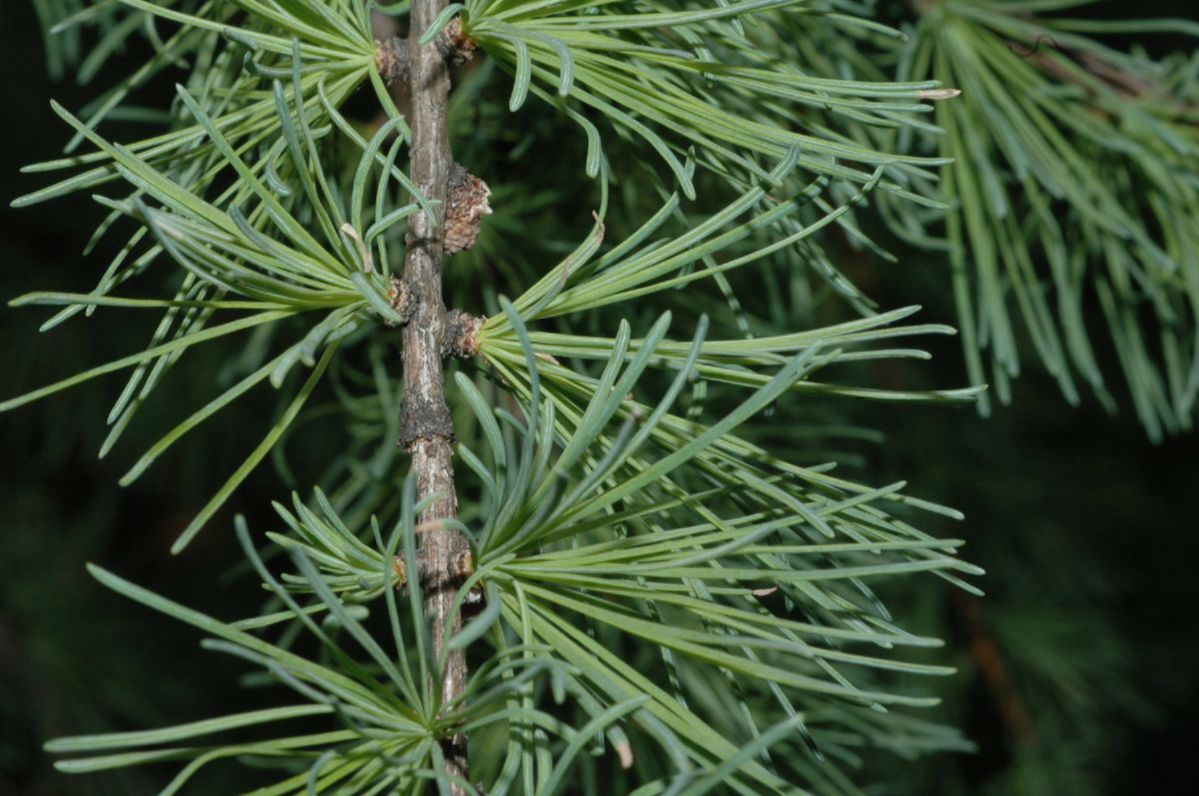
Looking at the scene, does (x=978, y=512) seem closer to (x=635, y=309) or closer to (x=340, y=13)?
(x=635, y=309)

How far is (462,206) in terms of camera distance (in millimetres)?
340

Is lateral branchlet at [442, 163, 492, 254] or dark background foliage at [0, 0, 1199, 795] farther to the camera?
dark background foliage at [0, 0, 1199, 795]

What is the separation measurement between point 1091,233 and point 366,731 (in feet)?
1.29

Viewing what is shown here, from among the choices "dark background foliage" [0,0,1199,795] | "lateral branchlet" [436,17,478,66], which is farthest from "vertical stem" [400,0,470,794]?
"dark background foliage" [0,0,1199,795]

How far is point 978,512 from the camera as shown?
1.16m

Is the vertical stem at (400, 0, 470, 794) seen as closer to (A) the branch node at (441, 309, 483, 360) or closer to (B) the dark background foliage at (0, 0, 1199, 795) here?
(A) the branch node at (441, 309, 483, 360)

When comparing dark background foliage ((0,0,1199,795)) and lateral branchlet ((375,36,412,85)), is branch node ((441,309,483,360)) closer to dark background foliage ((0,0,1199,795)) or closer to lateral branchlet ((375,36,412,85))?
lateral branchlet ((375,36,412,85))

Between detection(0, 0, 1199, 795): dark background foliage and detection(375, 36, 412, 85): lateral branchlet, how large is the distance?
0.64m

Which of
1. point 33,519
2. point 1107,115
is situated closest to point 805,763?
point 1107,115

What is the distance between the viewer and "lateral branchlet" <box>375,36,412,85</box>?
34cm

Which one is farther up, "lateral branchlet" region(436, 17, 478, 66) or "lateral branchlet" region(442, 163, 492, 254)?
"lateral branchlet" region(436, 17, 478, 66)

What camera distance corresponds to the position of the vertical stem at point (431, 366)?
0.96 feet

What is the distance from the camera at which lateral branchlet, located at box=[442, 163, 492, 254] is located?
13.3 inches

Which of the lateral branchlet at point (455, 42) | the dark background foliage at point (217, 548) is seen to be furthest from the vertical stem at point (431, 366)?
the dark background foliage at point (217, 548)
